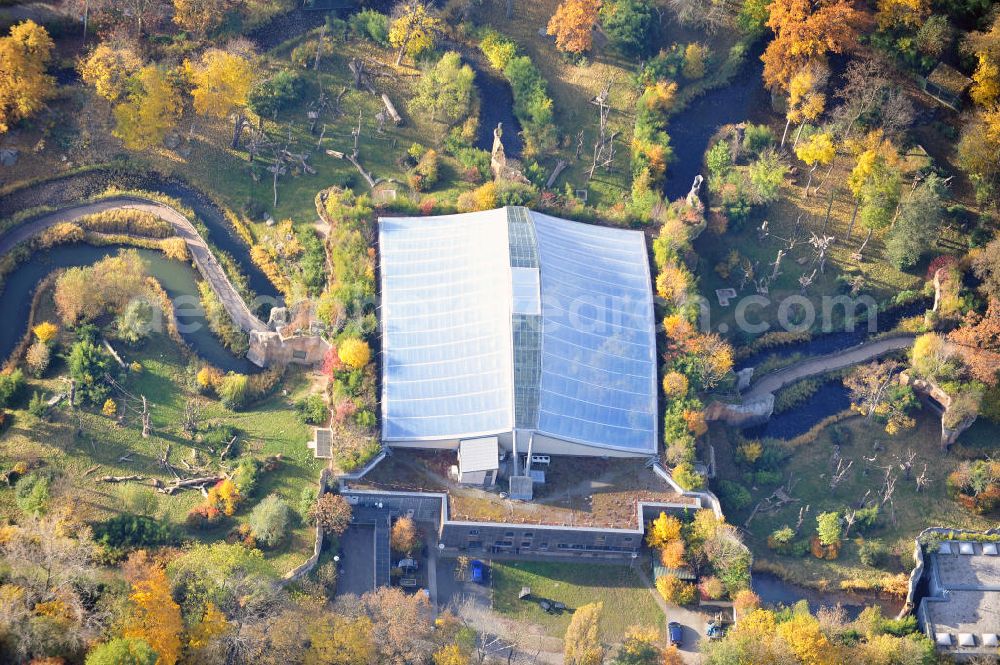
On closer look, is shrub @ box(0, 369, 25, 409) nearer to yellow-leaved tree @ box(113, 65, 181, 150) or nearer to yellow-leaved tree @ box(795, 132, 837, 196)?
yellow-leaved tree @ box(113, 65, 181, 150)

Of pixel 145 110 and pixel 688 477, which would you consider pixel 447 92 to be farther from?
pixel 688 477

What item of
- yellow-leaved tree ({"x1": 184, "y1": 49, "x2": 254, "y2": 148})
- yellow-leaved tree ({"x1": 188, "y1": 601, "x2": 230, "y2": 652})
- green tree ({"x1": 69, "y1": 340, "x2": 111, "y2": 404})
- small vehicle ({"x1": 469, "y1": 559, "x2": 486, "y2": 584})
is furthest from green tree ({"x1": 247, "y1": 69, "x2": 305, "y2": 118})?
yellow-leaved tree ({"x1": 188, "y1": 601, "x2": 230, "y2": 652})

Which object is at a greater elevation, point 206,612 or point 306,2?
point 306,2

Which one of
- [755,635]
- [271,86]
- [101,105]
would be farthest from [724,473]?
[101,105]

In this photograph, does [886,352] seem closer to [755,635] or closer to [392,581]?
[755,635]

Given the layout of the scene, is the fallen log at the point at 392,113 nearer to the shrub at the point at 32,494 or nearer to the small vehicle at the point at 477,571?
the small vehicle at the point at 477,571

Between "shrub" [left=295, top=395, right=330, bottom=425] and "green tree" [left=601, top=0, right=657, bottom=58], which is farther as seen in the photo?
"green tree" [left=601, top=0, right=657, bottom=58]

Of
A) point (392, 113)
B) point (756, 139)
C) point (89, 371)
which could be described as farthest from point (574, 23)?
point (89, 371)
